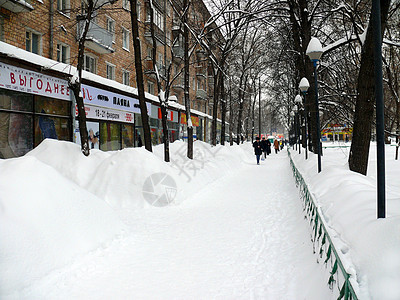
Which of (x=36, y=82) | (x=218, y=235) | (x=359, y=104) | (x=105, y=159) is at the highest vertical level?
(x=36, y=82)

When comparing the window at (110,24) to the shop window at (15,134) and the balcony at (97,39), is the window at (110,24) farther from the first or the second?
the shop window at (15,134)

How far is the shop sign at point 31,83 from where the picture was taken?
Result: 10508 mm

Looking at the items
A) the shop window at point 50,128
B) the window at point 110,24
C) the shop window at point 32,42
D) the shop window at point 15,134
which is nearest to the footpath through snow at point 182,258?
the shop window at point 15,134

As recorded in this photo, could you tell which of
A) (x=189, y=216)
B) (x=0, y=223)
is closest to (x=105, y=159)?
(x=189, y=216)

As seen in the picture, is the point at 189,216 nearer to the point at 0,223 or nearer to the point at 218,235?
the point at 218,235

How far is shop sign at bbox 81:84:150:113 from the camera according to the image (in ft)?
47.7

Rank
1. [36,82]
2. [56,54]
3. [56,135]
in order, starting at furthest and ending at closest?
[56,54] < [56,135] < [36,82]

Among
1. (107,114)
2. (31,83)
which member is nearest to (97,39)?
(107,114)

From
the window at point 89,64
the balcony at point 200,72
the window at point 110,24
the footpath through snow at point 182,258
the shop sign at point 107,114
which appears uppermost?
the balcony at point 200,72

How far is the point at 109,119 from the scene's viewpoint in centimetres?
1691

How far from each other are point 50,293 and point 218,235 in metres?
2.96

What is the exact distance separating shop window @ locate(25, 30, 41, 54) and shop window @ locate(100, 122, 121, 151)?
4.51m

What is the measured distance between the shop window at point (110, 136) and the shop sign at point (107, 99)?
1.05 metres

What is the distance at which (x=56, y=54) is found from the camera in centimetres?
1474
